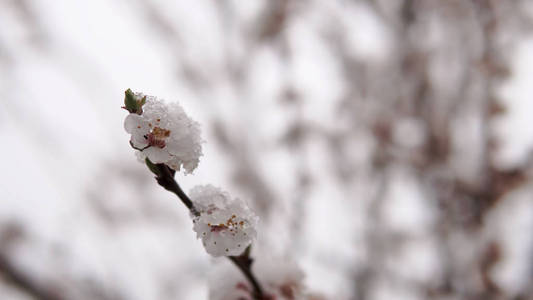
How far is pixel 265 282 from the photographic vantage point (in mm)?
714

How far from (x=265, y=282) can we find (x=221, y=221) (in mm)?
255

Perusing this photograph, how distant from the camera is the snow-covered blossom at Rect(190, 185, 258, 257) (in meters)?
0.50

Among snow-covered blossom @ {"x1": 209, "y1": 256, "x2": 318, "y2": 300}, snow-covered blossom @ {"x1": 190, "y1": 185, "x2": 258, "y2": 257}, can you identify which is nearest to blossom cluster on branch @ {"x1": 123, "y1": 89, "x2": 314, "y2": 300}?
snow-covered blossom @ {"x1": 190, "y1": 185, "x2": 258, "y2": 257}

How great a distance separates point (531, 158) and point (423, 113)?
29.2 inches

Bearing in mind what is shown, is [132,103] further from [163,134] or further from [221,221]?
[221,221]

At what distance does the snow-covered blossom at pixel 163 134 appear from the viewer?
471 millimetres

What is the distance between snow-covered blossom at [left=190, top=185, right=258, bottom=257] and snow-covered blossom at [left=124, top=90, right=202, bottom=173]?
0.17 feet

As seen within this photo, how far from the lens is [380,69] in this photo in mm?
3045

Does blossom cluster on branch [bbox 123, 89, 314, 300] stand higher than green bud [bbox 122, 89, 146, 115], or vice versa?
green bud [bbox 122, 89, 146, 115]

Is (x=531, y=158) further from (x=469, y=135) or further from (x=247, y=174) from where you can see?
(x=247, y=174)

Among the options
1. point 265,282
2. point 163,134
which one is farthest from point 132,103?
point 265,282

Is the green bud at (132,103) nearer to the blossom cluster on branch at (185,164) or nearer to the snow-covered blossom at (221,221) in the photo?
the blossom cluster on branch at (185,164)

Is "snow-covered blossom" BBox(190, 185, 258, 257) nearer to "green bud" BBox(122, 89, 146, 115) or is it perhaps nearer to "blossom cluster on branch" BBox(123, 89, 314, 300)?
"blossom cluster on branch" BBox(123, 89, 314, 300)

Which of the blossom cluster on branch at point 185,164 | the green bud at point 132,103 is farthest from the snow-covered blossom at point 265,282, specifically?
the green bud at point 132,103
